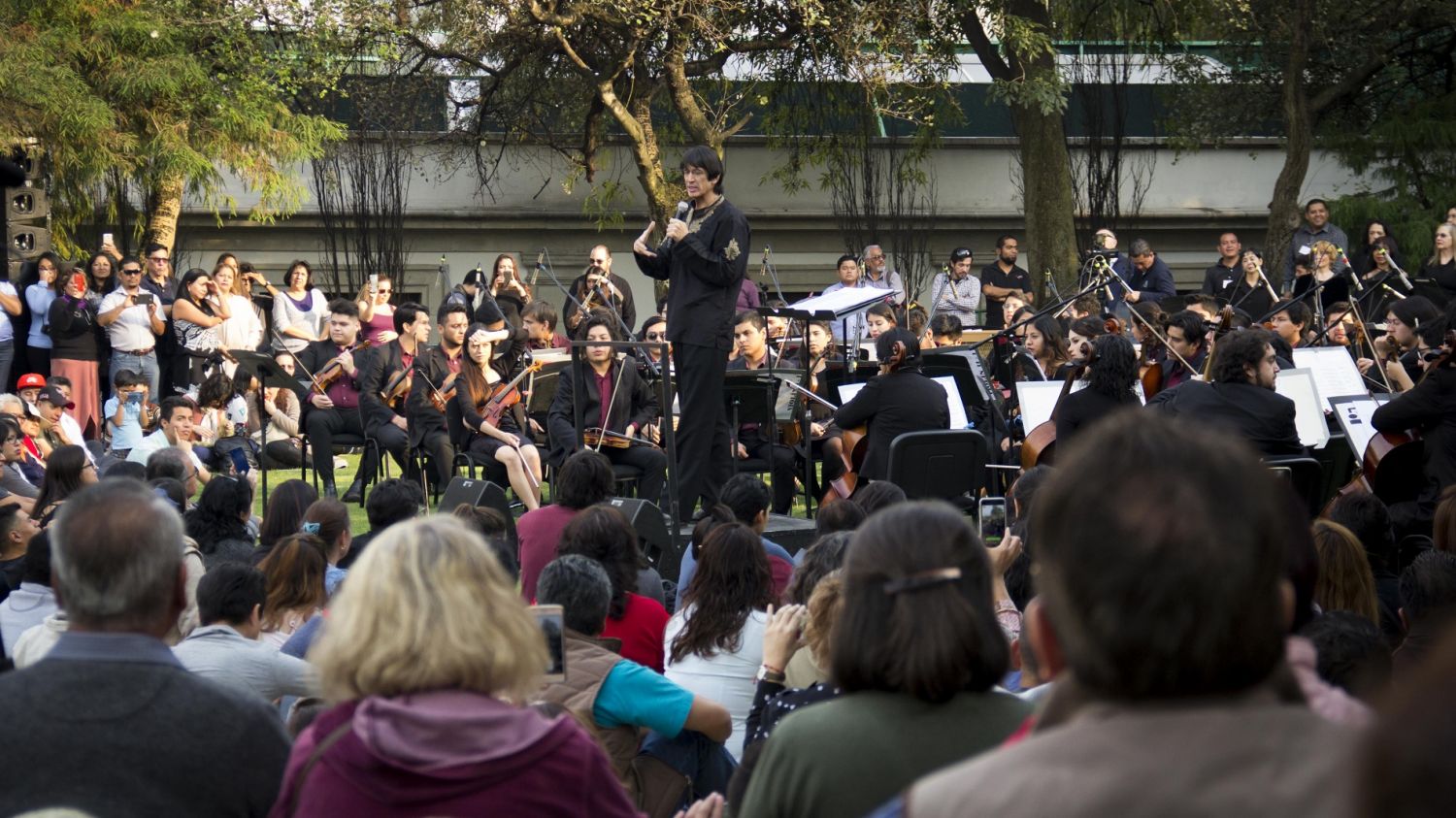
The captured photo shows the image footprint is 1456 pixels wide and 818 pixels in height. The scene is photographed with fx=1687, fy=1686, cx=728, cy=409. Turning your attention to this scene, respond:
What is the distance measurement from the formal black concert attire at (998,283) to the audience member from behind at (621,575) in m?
11.6

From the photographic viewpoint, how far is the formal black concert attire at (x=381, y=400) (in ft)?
38.5

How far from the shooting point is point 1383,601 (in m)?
5.89

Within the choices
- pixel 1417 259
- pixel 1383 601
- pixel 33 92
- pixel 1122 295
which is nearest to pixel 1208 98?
pixel 1417 259

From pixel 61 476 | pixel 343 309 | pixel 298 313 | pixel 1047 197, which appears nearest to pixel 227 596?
pixel 61 476

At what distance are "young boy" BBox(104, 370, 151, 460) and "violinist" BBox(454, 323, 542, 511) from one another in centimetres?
222

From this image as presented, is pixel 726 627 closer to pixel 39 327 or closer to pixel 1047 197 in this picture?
pixel 39 327

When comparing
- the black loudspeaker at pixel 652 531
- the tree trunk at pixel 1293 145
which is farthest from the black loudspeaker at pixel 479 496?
the tree trunk at pixel 1293 145

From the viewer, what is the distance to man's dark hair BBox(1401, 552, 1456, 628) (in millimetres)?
4672

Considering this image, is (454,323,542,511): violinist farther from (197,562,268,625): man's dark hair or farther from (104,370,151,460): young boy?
(197,562,268,625): man's dark hair

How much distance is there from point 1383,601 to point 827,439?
561 cm

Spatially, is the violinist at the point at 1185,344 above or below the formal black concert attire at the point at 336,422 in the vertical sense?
above

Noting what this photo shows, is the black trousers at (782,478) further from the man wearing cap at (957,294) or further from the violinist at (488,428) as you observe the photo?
the man wearing cap at (957,294)

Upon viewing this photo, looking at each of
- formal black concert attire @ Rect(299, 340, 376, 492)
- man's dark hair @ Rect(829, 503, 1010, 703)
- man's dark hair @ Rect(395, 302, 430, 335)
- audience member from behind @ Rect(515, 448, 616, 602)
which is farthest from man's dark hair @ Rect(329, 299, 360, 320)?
man's dark hair @ Rect(829, 503, 1010, 703)

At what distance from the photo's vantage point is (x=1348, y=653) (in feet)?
12.3
